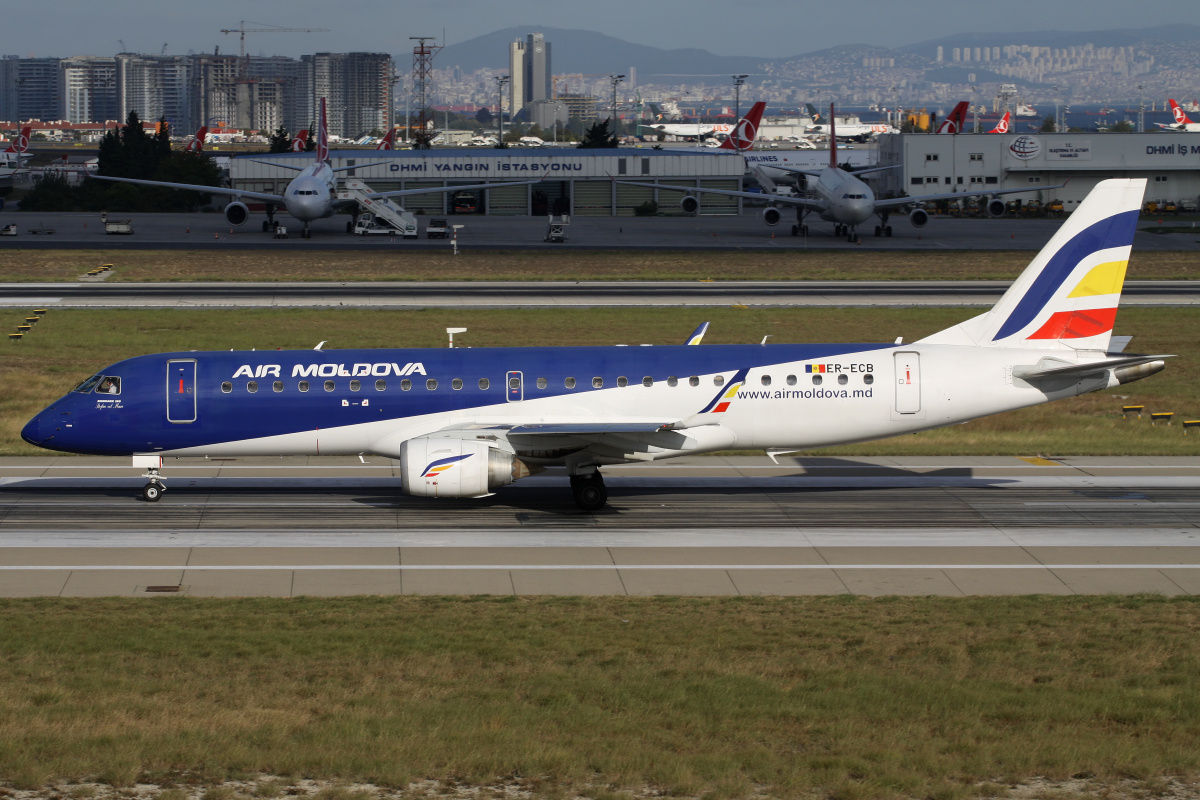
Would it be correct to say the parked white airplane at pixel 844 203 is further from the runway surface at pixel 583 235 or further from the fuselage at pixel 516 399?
the fuselage at pixel 516 399

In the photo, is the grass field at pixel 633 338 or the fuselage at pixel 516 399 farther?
the grass field at pixel 633 338

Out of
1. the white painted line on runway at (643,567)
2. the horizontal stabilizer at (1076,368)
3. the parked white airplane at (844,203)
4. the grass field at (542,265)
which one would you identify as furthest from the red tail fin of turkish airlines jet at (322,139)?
the white painted line on runway at (643,567)

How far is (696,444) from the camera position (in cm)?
2916

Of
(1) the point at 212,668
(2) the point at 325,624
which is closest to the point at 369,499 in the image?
(2) the point at 325,624

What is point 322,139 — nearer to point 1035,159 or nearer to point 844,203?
point 844,203

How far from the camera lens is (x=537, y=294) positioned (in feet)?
223

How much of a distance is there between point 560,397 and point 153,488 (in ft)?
34.0

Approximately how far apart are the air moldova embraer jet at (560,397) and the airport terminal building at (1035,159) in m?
119

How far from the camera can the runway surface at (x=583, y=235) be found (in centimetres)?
9331

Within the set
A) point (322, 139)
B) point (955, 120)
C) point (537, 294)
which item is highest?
point (955, 120)

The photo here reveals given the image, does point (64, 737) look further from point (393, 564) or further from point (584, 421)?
point (584, 421)

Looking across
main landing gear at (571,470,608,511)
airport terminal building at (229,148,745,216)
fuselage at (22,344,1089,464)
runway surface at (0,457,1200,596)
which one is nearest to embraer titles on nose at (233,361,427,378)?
fuselage at (22,344,1089,464)

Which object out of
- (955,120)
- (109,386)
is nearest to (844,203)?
(955,120)

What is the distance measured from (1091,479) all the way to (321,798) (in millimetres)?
26309
